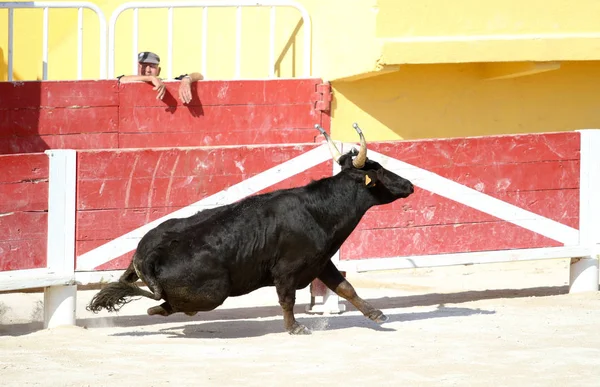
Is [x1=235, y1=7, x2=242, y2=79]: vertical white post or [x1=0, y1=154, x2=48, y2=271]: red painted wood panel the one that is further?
[x1=235, y1=7, x2=242, y2=79]: vertical white post

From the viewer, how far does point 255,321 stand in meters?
8.38

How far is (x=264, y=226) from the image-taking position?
300 inches

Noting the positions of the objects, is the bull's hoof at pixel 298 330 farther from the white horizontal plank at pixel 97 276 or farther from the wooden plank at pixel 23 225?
the wooden plank at pixel 23 225

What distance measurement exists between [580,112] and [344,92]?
7.26 ft

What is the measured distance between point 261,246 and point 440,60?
3610 millimetres

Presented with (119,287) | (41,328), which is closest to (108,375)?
(119,287)

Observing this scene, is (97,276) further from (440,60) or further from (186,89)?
(440,60)

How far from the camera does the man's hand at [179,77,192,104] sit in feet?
34.6

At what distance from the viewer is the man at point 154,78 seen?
10469 mm

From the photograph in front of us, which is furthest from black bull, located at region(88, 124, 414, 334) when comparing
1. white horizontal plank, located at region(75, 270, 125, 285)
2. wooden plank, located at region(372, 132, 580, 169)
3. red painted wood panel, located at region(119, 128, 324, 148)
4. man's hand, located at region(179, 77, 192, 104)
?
red painted wood panel, located at region(119, 128, 324, 148)

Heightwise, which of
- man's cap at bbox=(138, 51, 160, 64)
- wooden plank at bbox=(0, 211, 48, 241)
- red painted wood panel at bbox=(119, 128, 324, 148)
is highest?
man's cap at bbox=(138, 51, 160, 64)

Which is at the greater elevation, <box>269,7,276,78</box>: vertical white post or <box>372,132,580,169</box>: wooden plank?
<box>269,7,276,78</box>: vertical white post

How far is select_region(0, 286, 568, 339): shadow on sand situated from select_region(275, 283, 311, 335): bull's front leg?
0.64 feet

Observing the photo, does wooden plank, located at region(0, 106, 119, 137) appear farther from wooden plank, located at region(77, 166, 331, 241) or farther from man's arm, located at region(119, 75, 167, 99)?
wooden plank, located at region(77, 166, 331, 241)
